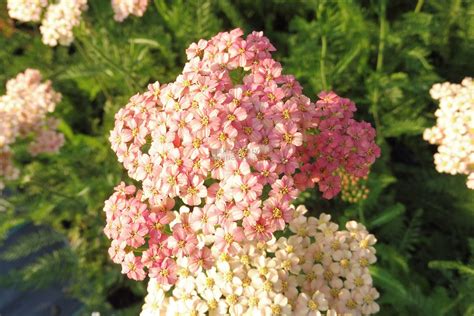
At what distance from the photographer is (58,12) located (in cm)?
317

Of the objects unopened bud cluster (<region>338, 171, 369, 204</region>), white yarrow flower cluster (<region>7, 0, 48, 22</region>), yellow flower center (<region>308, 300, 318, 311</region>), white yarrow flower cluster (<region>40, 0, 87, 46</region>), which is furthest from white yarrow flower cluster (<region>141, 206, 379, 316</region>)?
white yarrow flower cluster (<region>7, 0, 48, 22</region>)

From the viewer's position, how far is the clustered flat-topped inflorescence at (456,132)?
8.11 feet

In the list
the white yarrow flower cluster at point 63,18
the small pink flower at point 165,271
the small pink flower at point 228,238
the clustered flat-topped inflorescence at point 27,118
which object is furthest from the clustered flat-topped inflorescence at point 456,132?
the clustered flat-topped inflorescence at point 27,118

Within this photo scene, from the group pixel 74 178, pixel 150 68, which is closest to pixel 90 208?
pixel 74 178

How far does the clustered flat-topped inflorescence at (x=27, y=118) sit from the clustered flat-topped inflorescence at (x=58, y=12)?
1.17 ft

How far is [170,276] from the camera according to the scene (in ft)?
6.28

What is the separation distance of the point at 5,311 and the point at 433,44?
4062mm

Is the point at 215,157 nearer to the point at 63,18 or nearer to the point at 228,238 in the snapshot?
the point at 228,238

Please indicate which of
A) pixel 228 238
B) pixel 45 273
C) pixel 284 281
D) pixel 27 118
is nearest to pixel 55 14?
pixel 27 118

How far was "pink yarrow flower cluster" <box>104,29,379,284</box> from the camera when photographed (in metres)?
1.82

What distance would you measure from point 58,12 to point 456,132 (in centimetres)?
256

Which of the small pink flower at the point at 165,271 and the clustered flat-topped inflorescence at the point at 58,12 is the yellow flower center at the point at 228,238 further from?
the clustered flat-topped inflorescence at the point at 58,12

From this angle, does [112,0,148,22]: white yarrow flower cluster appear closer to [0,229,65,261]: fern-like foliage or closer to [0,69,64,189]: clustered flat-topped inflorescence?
[0,69,64,189]: clustered flat-topped inflorescence

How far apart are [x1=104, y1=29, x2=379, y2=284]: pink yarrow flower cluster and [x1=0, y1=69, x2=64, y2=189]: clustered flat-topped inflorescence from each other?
127 centimetres
